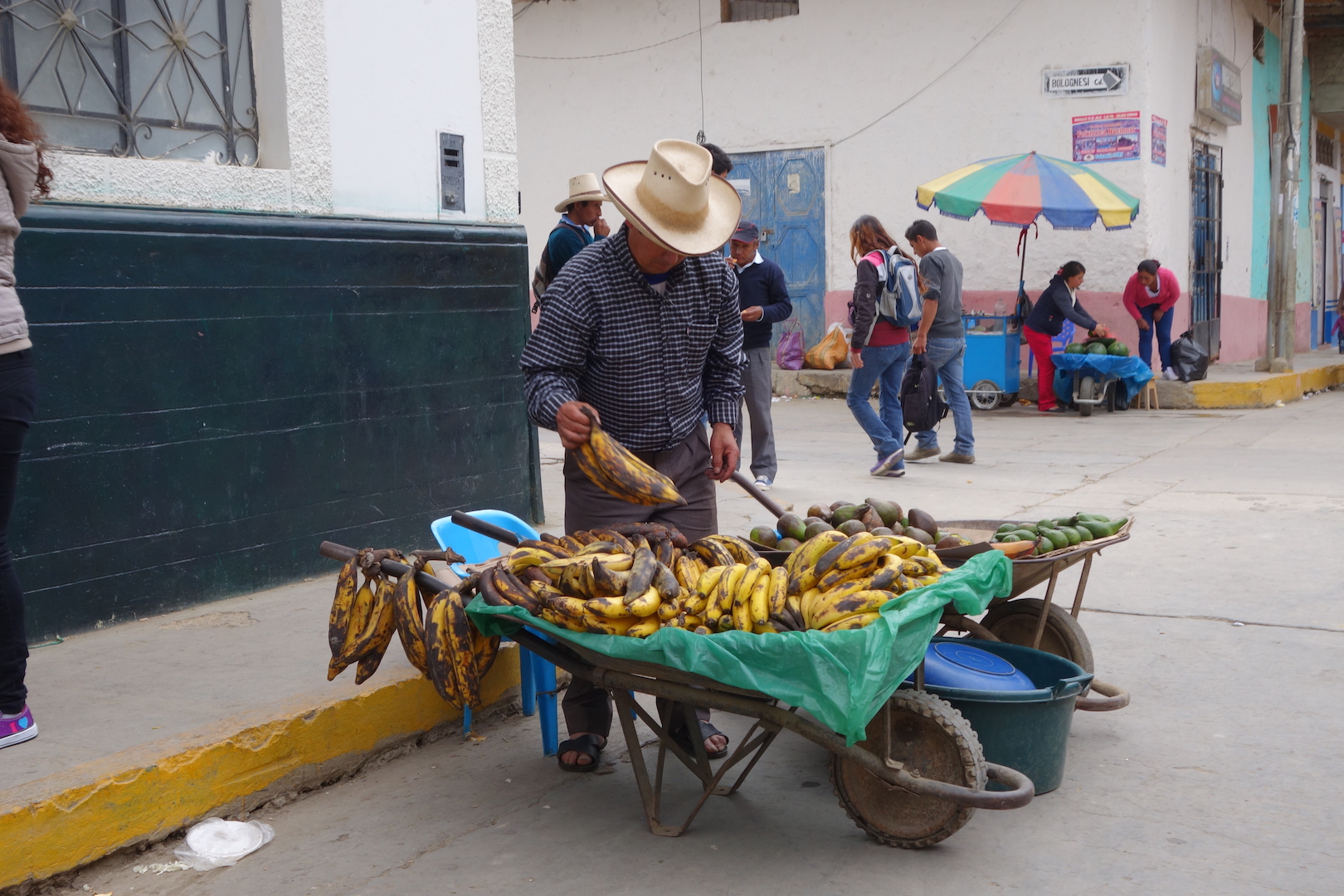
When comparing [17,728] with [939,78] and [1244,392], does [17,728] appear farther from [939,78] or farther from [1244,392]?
[1244,392]

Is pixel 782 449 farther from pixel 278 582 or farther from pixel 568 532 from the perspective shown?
pixel 568 532

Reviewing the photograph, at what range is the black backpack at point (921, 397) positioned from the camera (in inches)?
383

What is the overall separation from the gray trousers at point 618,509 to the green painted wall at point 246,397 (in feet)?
6.54

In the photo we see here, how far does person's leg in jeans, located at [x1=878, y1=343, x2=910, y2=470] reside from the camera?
9422 millimetres

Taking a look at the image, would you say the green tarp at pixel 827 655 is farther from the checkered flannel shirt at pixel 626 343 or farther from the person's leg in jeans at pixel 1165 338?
the person's leg in jeans at pixel 1165 338

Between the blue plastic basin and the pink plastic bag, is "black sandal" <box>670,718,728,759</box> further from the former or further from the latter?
the pink plastic bag

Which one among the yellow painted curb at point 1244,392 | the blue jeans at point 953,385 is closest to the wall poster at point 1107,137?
the yellow painted curb at point 1244,392

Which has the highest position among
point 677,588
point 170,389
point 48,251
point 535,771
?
point 48,251

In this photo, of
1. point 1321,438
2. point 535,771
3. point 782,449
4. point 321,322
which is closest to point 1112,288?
point 1321,438

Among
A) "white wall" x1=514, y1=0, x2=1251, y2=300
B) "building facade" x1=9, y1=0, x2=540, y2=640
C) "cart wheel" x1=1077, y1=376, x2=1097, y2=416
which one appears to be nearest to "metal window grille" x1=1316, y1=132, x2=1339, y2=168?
"white wall" x1=514, y1=0, x2=1251, y2=300

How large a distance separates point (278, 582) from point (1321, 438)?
380 inches

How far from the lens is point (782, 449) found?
→ 437 inches

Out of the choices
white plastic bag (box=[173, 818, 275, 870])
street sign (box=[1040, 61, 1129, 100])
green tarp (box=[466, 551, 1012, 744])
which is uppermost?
street sign (box=[1040, 61, 1129, 100])

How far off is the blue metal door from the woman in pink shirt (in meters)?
3.87
